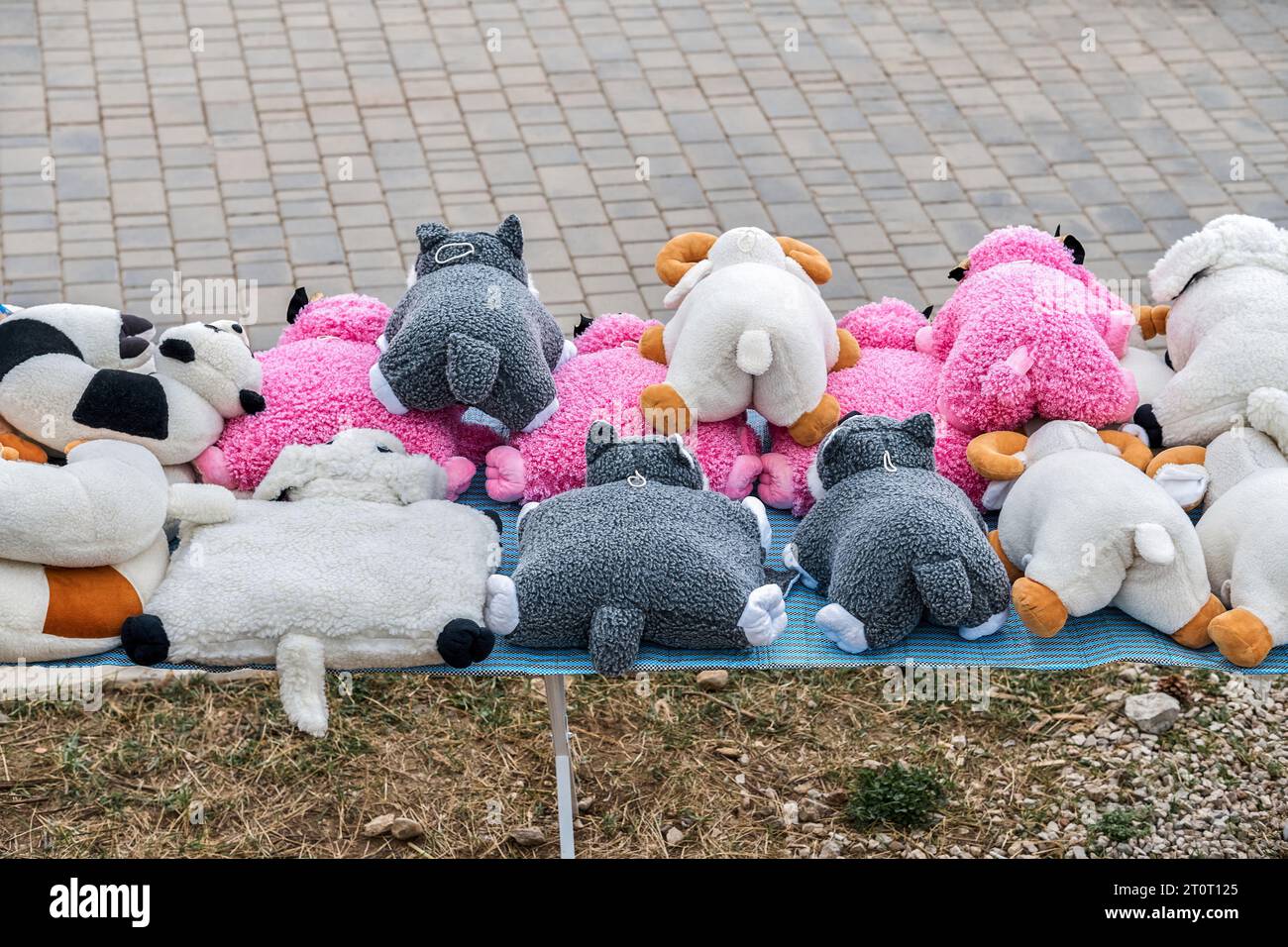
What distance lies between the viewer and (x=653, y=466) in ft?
9.16

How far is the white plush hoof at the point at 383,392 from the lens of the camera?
2881 mm

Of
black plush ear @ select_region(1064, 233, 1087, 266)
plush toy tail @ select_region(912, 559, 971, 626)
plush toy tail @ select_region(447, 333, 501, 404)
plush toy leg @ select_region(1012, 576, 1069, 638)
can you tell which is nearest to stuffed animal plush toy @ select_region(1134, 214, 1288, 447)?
black plush ear @ select_region(1064, 233, 1087, 266)

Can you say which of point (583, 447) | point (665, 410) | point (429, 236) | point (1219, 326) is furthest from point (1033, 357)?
point (429, 236)

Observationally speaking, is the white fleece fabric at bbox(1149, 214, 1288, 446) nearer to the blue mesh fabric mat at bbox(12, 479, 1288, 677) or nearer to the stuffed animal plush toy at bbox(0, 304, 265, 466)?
the blue mesh fabric mat at bbox(12, 479, 1288, 677)

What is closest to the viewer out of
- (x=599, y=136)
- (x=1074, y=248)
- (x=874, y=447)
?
(x=874, y=447)

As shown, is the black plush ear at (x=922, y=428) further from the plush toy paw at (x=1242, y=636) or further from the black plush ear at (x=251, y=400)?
the black plush ear at (x=251, y=400)

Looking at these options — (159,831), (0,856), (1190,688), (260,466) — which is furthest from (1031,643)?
(0,856)

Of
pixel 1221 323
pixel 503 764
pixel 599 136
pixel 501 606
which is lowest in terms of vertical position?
pixel 503 764

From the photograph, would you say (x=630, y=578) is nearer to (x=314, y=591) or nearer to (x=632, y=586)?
(x=632, y=586)

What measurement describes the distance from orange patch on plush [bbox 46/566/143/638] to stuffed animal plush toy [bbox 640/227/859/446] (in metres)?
1.06

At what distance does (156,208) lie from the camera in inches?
206

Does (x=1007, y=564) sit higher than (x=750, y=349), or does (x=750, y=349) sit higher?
(x=750, y=349)

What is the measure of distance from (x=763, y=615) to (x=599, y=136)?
358 centimetres

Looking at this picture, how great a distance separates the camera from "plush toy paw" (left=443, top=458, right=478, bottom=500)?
2.92m
